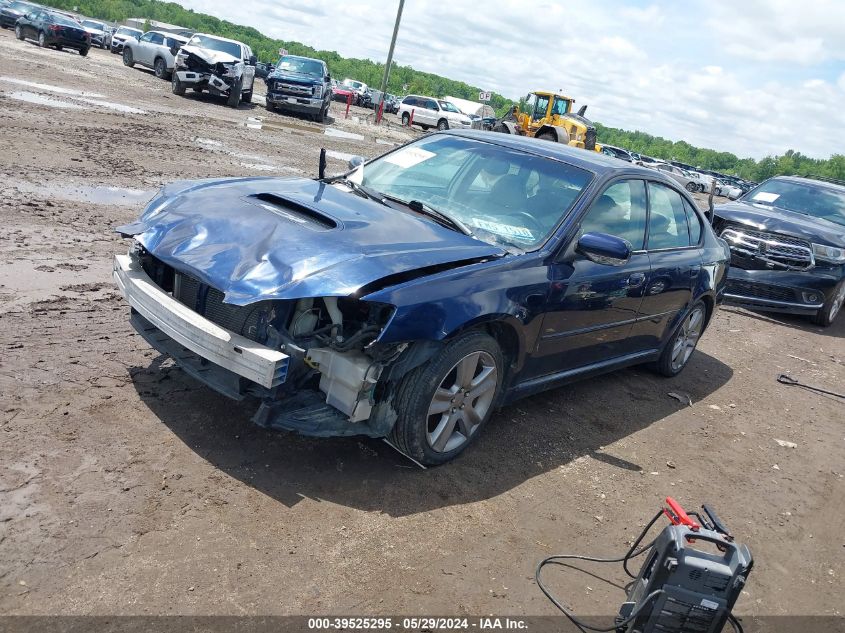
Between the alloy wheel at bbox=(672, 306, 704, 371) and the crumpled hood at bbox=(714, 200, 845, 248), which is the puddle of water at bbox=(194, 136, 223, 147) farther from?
the alloy wheel at bbox=(672, 306, 704, 371)

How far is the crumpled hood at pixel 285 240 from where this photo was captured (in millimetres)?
3350

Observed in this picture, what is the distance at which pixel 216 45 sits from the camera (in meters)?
23.3

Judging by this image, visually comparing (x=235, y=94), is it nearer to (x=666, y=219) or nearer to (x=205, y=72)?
(x=205, y=72)

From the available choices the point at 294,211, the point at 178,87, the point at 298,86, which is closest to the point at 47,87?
the point at 178,87

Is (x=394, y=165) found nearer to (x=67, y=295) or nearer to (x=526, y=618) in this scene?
(x=67, y=295)

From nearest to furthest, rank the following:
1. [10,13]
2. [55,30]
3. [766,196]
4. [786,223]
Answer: [786,223] → [766,196] → [55,30] → [10,13]

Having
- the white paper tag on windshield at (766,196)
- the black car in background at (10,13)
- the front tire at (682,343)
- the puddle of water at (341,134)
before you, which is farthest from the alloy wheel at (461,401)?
the black car in background at (10,13)

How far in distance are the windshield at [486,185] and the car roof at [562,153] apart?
8cm

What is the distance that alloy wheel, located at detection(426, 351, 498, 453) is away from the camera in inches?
149

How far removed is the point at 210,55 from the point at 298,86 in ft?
9.79

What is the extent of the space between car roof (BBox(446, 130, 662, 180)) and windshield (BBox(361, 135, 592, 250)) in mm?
80

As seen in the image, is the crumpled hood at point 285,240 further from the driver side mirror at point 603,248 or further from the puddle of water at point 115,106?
the puddle of water at point 115,106

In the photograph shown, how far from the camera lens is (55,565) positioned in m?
2.69

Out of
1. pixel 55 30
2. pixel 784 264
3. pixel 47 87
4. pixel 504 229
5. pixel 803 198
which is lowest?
pixel 47 87
